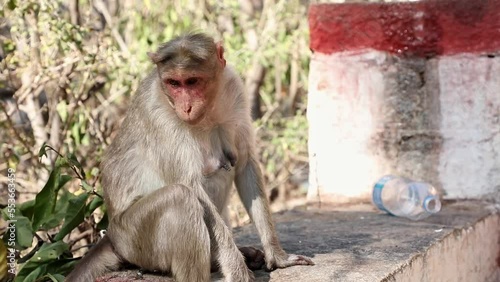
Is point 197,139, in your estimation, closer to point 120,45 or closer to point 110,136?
point 110,136

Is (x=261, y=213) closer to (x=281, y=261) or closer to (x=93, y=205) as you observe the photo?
(x=281, y=261)

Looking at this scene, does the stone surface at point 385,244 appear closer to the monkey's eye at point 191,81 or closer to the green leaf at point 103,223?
the green leaf at point 103,223

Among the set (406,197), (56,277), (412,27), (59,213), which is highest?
(412,27)

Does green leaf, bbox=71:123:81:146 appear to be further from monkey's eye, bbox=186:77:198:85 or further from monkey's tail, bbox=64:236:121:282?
monkey's eye, bbox=186:77:198:85

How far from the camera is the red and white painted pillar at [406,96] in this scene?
17.2ft

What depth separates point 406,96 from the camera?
211 inches

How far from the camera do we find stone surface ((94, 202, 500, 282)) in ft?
12.5

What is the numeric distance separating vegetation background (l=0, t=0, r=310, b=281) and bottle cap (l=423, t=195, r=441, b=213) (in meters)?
1.76

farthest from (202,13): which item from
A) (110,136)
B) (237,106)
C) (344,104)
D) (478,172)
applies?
(237,106)

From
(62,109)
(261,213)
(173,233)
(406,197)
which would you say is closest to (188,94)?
(173,233)

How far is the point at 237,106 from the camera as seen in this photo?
4023 millimetres

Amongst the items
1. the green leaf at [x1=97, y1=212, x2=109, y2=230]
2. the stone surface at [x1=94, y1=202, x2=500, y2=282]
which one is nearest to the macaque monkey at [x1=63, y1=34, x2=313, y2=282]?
the stone surface at [x1=94, y1=202, x2=500, y2=282]

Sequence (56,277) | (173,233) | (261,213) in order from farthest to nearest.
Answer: (56,277)
(261,213)
(173,233)

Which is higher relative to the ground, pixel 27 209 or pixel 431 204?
pixel 27 209
